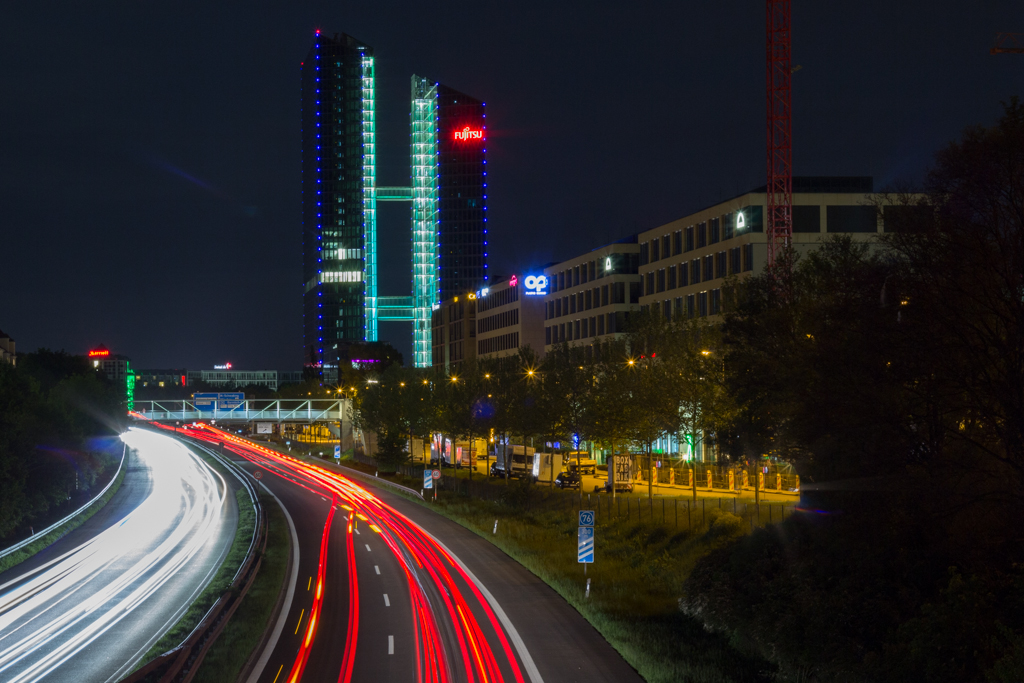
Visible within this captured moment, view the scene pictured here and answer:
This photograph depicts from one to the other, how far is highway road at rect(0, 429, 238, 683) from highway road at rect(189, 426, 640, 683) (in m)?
4.50

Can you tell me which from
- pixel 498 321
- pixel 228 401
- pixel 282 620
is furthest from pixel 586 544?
pixel 498 321

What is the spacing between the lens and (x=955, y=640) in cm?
2097

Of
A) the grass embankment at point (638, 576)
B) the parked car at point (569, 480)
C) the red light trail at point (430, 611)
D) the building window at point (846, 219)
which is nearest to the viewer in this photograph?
the red light trail at point (430, 611)

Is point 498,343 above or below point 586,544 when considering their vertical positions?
above

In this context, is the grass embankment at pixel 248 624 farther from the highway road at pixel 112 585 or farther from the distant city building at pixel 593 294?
the distant city building at pixel 593 294

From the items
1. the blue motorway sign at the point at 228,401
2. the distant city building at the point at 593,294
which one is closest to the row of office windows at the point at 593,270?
the distant city building at the point at 593,294

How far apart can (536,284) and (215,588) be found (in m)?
84.1

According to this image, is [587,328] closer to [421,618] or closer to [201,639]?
[421,618]

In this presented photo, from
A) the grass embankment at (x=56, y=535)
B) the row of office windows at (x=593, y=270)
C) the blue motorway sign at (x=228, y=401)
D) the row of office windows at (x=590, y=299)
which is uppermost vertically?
the row of office windows at (x=593, y=270)

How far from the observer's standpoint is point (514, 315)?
125000 mm

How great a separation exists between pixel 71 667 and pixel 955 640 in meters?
23.4

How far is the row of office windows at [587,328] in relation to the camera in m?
95.3

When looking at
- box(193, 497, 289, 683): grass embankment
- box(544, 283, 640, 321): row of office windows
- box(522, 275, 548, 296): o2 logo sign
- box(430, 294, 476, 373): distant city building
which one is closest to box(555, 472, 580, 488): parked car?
box(193, 497, 289, 683): grass embankment

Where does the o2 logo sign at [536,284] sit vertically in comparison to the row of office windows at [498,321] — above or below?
above
